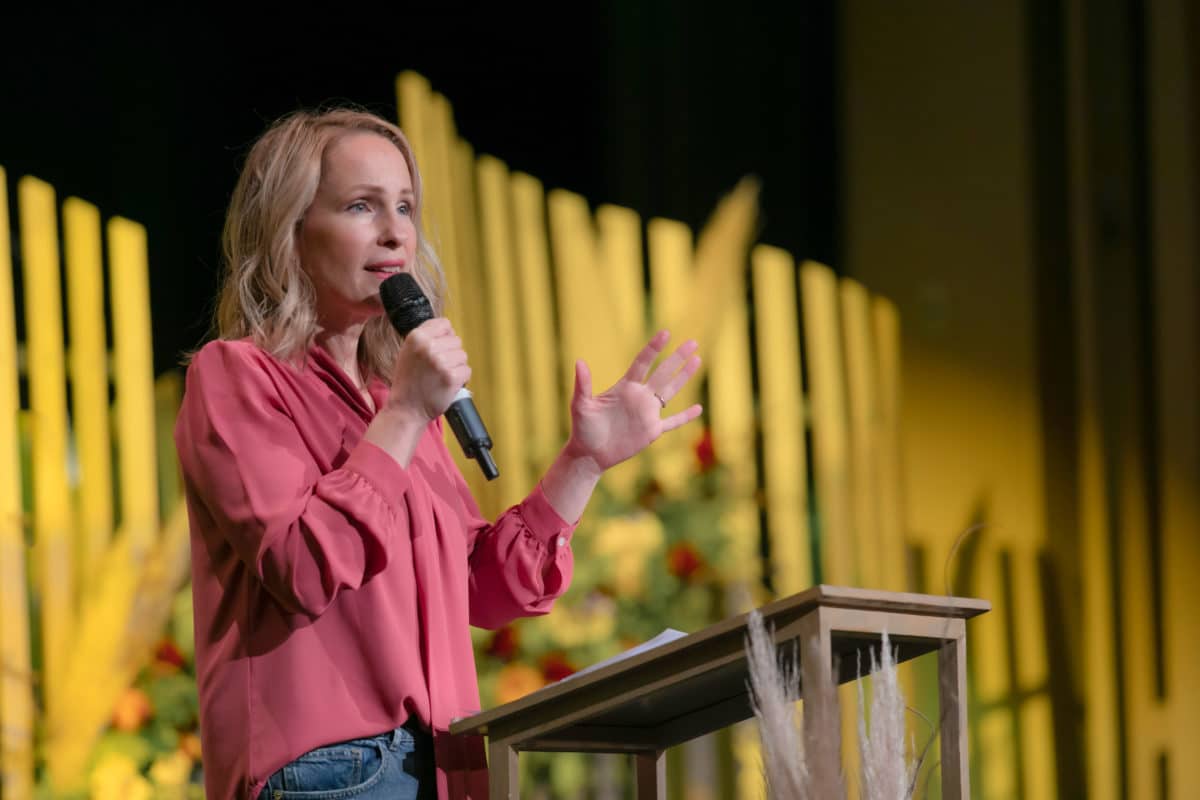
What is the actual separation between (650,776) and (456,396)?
0.49 metres

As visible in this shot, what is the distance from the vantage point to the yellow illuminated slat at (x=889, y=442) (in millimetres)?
3914

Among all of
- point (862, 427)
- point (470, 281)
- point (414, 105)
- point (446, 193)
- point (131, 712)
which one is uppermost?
point (414, 105)

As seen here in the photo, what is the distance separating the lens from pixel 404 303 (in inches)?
63.2

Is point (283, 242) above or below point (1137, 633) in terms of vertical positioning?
above

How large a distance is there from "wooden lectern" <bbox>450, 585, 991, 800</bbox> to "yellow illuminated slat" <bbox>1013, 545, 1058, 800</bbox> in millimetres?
2216

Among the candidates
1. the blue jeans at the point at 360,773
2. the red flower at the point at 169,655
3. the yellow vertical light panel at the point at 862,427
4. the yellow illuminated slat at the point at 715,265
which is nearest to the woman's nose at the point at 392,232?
the blue jeans at the point at 360,773

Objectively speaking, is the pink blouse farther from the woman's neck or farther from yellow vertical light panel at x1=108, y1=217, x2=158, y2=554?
yellow vertical light panel at x1=108, y1=217, x2=158, y2=554

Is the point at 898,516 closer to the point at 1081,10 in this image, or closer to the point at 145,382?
the point at 1081,10

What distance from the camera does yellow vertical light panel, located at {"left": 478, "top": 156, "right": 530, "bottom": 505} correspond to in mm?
3867

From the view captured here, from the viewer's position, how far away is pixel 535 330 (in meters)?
3.94

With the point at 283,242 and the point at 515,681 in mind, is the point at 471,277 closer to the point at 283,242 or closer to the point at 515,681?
the point at 515,681

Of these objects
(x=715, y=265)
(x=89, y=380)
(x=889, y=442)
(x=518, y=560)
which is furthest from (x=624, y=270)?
(x=518, y=560)

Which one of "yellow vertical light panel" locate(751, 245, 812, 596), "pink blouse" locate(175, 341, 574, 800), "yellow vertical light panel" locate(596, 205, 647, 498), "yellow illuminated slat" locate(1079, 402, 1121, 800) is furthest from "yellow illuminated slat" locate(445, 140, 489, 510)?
"pink blouse" locate(175, 341, 574, 800)

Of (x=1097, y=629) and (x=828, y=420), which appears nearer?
(x=1097, y=629)
